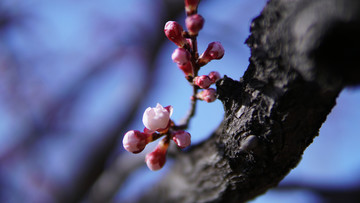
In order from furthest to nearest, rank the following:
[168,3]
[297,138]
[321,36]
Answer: [168,3] < [297,138] < [321,36]

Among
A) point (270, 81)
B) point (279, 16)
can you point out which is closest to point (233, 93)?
point (270, 81)

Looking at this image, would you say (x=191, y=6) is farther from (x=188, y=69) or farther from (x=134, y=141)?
(x=134, y=141)

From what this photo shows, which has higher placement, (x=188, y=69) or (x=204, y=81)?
(x=188, y=69)

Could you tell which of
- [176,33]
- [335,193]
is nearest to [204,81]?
[176,33]

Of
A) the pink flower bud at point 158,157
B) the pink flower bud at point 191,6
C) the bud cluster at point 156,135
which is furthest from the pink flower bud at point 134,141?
the pink flower bud at point 191,6

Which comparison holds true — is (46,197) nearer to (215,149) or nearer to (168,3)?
(168,3)
